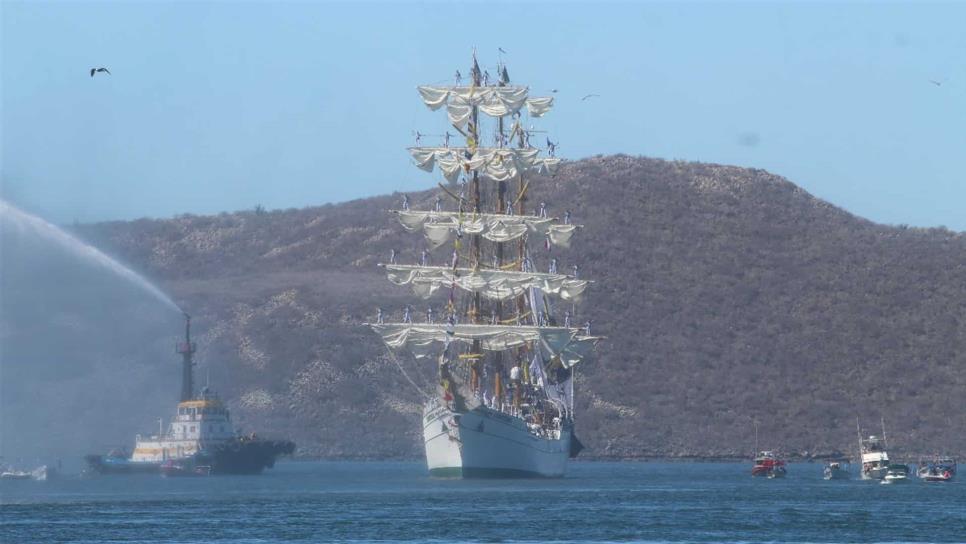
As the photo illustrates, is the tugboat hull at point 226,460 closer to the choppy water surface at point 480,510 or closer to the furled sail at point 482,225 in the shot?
the choppy water surface at point 480,510

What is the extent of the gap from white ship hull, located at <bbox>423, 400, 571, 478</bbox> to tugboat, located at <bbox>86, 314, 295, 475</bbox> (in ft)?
54.3

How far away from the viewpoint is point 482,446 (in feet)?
401

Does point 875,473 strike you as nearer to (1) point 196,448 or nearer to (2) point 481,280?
(2) point 481,280

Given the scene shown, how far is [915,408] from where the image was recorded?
170 metres

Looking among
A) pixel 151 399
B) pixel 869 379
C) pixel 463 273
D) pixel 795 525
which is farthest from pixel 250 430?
pixel 795 525

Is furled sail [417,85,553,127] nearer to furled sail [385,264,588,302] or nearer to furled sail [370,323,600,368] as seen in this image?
furled sail [385,264,588,302]

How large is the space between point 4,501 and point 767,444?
80.7 meters

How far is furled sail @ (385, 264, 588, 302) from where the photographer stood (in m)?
130

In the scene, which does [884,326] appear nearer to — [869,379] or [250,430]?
[869,379]

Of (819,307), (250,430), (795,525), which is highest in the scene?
(819,307)

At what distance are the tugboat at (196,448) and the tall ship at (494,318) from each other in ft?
47.7

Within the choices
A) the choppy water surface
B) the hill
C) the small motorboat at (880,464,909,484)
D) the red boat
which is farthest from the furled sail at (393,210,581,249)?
the hill

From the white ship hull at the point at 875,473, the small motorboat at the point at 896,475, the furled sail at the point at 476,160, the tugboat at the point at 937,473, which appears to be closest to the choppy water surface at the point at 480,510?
the small motorboat at the point at 896,475

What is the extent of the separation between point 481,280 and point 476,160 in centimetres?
884
